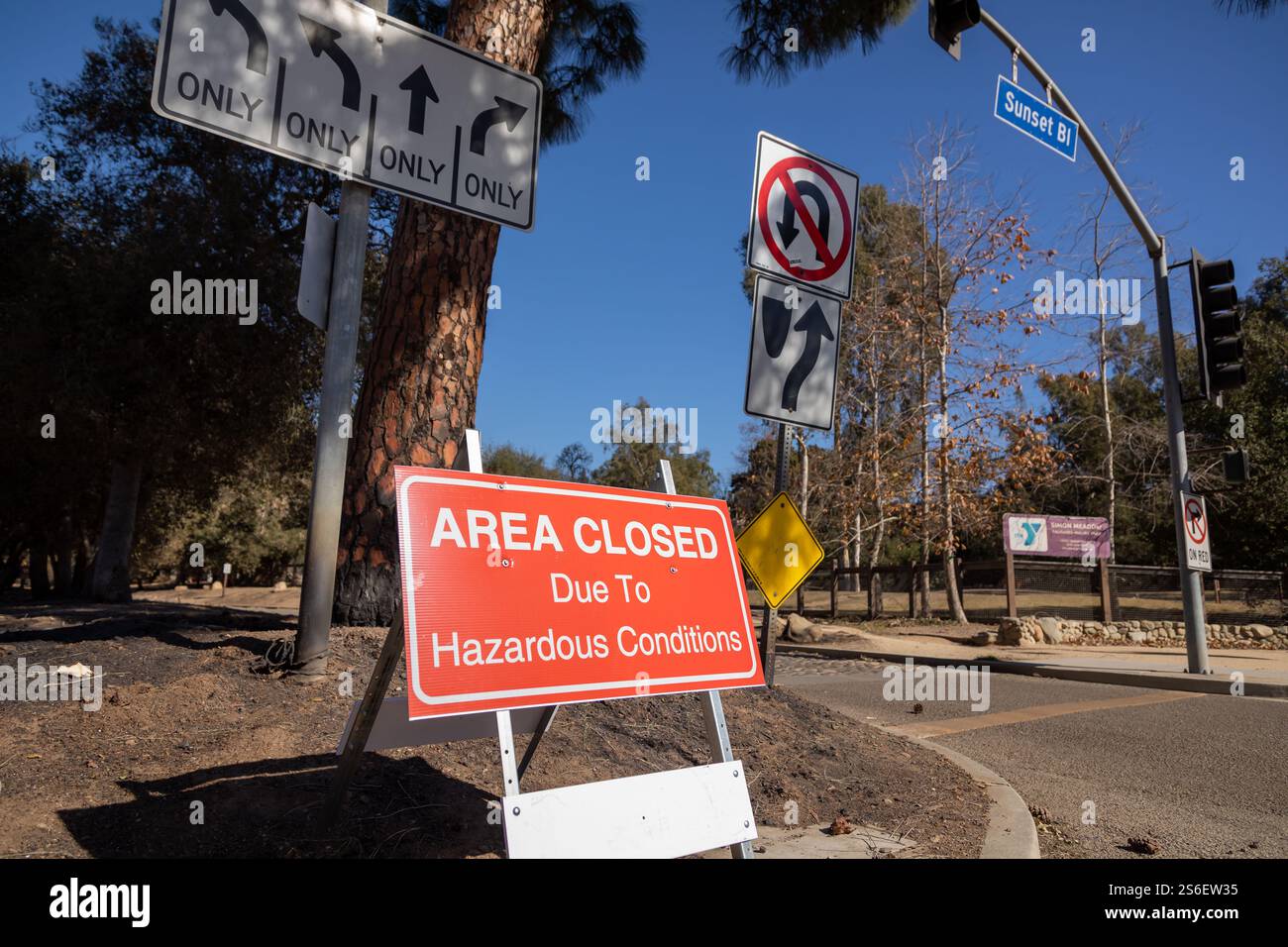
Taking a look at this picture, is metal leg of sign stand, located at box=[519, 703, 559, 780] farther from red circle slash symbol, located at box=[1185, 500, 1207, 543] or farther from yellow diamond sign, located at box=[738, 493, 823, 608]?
red circle slash symbol, located at box=[1185, 500, 1207, 543]

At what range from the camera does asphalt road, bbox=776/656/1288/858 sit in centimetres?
414

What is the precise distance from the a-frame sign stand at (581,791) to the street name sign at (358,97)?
1.63 meters

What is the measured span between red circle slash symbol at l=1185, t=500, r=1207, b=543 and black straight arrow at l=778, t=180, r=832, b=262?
791cm

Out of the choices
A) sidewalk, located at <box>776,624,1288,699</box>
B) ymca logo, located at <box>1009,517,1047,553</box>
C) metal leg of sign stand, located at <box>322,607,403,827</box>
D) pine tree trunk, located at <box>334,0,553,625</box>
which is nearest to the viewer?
metal leg of sign stand, located at <box>322,607,403,827</box>

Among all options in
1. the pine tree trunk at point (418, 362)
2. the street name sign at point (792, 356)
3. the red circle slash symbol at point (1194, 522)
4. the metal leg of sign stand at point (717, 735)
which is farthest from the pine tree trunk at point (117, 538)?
the red circle slash symbol at point (1194, 522)

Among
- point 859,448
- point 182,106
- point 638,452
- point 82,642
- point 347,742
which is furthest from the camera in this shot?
point 638,452

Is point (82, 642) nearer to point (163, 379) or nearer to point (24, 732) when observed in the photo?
point (24, 732)

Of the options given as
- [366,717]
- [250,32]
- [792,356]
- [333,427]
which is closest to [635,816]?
[366,717]

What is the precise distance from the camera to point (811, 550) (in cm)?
582

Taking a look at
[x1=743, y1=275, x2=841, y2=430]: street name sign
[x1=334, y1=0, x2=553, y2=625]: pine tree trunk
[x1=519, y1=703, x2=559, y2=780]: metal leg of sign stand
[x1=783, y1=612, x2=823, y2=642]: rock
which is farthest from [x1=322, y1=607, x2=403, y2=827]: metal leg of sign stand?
[x1=783, y1=612, x2=823, y2=642]: rock

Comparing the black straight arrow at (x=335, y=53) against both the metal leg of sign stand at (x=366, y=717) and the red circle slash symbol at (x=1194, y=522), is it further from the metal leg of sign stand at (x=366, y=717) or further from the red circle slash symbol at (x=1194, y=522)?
the red circle slash symbol at (x=1194, y=522)

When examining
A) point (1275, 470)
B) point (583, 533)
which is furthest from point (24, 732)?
point (1275, 470)

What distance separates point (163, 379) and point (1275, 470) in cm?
3075

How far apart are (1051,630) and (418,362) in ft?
50.8
